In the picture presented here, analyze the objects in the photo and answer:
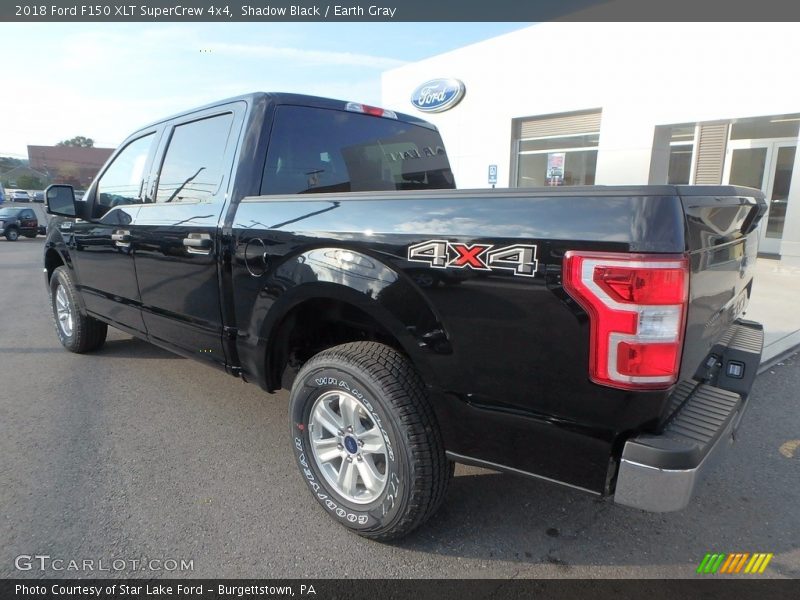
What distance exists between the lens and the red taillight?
1564 mm

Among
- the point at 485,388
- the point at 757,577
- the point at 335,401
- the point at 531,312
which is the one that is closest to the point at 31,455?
the point at 335,401

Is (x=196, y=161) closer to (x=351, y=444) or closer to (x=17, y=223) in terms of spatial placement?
(x=351, y=444)

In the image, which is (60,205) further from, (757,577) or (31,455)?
(757,577)

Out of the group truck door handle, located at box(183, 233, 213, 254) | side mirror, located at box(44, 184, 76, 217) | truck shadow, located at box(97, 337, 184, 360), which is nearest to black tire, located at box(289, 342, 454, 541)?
truck door handle, located at box(183, 233, 213, 254)

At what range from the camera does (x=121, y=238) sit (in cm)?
371

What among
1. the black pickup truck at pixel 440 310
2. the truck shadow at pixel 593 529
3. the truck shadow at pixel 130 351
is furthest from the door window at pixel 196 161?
the truck shadow at pixel 593 529

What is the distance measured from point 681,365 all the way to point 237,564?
6.25 feet

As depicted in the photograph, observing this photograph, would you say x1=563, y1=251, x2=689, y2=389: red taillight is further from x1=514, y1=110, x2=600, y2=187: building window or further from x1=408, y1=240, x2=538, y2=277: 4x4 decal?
x1=514, y1=110, x2=600, y2=187: building window

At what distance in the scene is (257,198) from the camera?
2.74 m

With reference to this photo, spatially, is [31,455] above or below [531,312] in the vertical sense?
below

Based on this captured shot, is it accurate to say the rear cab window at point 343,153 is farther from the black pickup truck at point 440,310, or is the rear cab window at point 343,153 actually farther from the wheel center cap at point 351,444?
the wheel center cap at point 351,444

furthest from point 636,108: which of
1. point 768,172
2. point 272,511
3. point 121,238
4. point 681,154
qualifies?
point 272,511

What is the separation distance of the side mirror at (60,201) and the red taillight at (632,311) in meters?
4.13

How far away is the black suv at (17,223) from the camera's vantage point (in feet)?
73.3
